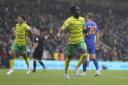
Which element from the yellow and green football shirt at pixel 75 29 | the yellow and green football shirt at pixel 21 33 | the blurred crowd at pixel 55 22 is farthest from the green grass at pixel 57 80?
the blurred crowd at pixel 55 22

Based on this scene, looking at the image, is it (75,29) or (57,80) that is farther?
(75,29)

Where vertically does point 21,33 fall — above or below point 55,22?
below

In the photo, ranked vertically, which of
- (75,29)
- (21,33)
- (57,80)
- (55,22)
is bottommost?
(57,80)

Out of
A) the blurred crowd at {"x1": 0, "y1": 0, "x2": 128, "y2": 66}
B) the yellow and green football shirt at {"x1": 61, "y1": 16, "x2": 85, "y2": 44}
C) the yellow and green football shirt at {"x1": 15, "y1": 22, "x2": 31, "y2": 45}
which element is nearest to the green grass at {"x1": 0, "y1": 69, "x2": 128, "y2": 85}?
the yellow and green football shirt at {"x1": 61, "y1": 16, "x2": 85, "y2": 44}

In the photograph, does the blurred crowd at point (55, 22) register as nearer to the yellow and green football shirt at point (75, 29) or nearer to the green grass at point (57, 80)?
the green grass at point (57, 80)

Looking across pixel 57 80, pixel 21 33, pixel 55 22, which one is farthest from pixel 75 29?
pixel 55 22

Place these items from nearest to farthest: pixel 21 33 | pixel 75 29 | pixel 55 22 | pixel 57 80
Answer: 1. pixel 57 80
2. pixel 75 29
3. pixel 21 33
4. pixel 55 22

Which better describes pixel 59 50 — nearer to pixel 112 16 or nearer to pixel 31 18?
pixel 31 18

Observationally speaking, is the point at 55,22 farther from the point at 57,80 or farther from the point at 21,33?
the point at 57,80

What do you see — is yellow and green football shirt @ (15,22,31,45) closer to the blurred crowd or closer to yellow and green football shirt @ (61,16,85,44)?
yellow and green football shirt @ (61,16,85,44)

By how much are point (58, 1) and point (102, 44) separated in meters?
7.24

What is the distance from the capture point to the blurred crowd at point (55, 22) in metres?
32.9

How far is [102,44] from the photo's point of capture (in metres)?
36.6

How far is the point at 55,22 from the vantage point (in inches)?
1532
